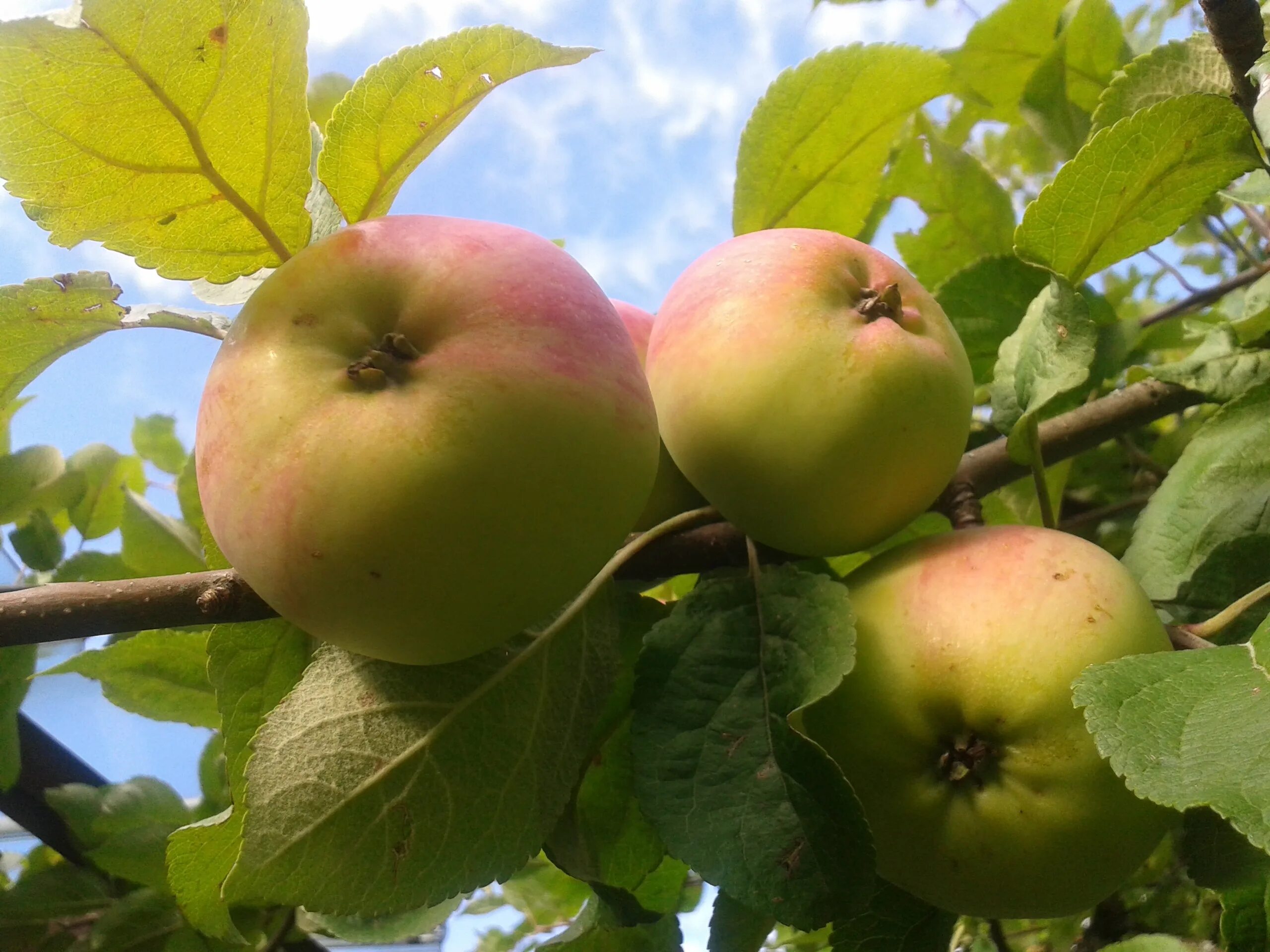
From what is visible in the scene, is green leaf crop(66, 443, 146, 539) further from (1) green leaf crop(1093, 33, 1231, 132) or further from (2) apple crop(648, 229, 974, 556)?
(1) green leaf crop(1093, 33, 1231, 132)

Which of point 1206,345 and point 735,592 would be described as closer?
point 735,592

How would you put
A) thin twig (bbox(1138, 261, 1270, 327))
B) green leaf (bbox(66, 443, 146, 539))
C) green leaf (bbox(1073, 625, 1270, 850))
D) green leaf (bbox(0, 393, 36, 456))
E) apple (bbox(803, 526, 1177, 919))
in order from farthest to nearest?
green leaf (bbox(66, 443, 146, 539)) → thin twig (bbox(1138, 261, 1270, 327)) → green leaf (bbox(0, 393, 36, 456)) → apple (bbox(803, 526, 1177, 919)) → green leaf (bbox(1073, 625, 1270, 850))

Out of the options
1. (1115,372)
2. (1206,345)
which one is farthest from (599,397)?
(1115,372)

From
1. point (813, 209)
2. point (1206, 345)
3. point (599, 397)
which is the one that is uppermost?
point (813, 209)

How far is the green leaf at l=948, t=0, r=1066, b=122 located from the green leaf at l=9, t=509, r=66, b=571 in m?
1.04

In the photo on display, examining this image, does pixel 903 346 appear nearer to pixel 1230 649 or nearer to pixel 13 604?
pixel 1230 649

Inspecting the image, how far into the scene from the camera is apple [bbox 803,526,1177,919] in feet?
1.48

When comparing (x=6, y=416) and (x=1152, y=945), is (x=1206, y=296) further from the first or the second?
(x=6, y=416)

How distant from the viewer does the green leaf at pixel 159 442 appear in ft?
4.23

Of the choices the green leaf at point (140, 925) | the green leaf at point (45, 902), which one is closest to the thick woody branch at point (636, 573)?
the green leaf at point (140, 925)

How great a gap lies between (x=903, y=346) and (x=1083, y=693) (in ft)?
0.68

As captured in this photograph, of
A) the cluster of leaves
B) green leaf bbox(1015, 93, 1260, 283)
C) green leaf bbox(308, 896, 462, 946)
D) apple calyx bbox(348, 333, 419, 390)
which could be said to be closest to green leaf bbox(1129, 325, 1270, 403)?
the cluster of leaves

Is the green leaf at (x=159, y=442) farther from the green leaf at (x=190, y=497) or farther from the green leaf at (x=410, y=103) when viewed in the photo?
the green leaf at (x=410, y=103)

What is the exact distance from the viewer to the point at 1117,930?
2.81 ft
